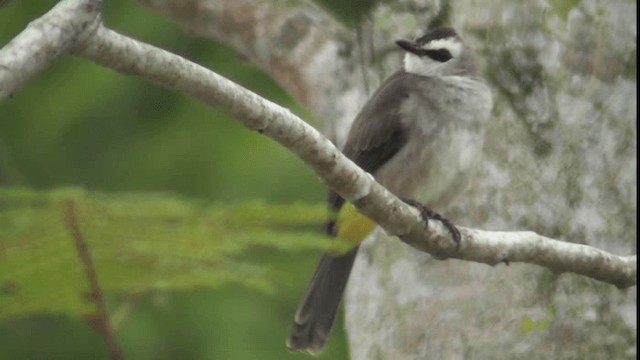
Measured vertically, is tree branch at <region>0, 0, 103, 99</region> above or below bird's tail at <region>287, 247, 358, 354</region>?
above

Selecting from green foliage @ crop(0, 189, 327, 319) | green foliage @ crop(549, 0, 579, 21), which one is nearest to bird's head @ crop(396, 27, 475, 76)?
green foliage @ crop(549, 0, 579, 21)

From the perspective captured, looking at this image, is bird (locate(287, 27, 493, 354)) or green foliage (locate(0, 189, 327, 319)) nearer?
green foliage (locate(0, 189, 327, 319))

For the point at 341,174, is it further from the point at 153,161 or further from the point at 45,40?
the point at 153,161

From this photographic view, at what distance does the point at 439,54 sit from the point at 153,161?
127 cm

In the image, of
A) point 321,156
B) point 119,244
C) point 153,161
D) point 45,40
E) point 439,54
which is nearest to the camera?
point 119,244

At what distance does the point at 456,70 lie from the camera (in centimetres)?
399

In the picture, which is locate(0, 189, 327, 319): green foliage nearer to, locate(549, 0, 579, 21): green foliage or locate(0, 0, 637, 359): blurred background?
locate(0, 0, 637, 359): blurred background

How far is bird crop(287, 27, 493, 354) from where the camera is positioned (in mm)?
3764

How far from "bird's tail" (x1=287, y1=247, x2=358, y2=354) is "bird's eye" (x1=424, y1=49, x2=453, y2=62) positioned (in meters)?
0.68

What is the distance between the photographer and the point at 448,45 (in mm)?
3865

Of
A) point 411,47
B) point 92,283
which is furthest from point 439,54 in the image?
point 92,283

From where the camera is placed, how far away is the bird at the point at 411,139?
12.3 feet

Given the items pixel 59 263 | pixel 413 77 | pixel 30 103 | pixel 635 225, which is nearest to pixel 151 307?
pixel 30 103

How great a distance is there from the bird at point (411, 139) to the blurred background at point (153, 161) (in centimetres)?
26
